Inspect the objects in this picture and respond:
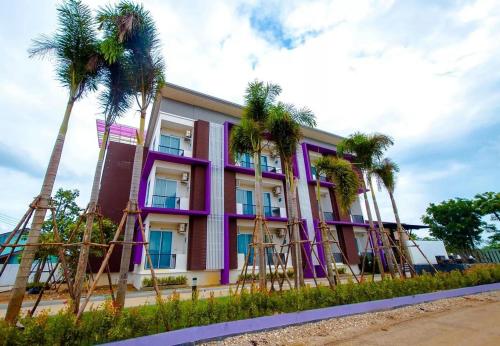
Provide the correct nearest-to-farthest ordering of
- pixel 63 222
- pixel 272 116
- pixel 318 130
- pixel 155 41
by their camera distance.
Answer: pixel 155 41
pixel 272 116
pixel 63 222
pixel 318 130

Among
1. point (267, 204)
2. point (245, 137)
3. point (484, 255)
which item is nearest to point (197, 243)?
point (267, 204)

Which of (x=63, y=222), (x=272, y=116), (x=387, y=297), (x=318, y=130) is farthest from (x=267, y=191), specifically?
(x=63, y=222)

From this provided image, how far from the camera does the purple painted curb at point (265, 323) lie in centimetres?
406

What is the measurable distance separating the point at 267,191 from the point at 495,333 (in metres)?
14.8

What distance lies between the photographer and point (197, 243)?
14125 millimetres

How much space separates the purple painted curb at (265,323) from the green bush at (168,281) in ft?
30.9

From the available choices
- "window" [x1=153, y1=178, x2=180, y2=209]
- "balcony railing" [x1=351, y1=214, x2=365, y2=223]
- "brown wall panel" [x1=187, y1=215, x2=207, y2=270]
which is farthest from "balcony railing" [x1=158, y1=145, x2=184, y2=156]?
"balcony railing" [x1=351, y1=214, x2=365, y2=223]

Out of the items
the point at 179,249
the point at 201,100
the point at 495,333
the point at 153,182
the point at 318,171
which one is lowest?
the point at 495,333

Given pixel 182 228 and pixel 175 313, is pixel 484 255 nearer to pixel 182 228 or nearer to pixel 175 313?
pixel 182 228

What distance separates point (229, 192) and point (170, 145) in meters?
5.43

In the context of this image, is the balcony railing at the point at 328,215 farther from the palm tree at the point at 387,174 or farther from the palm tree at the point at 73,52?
the palm tree at the point at 73,52

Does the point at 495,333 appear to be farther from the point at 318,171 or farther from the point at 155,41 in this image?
the point at 155,41

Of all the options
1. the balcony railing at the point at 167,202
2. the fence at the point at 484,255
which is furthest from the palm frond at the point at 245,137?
the fence at the point at 484,255

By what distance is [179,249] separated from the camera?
1457 cm
